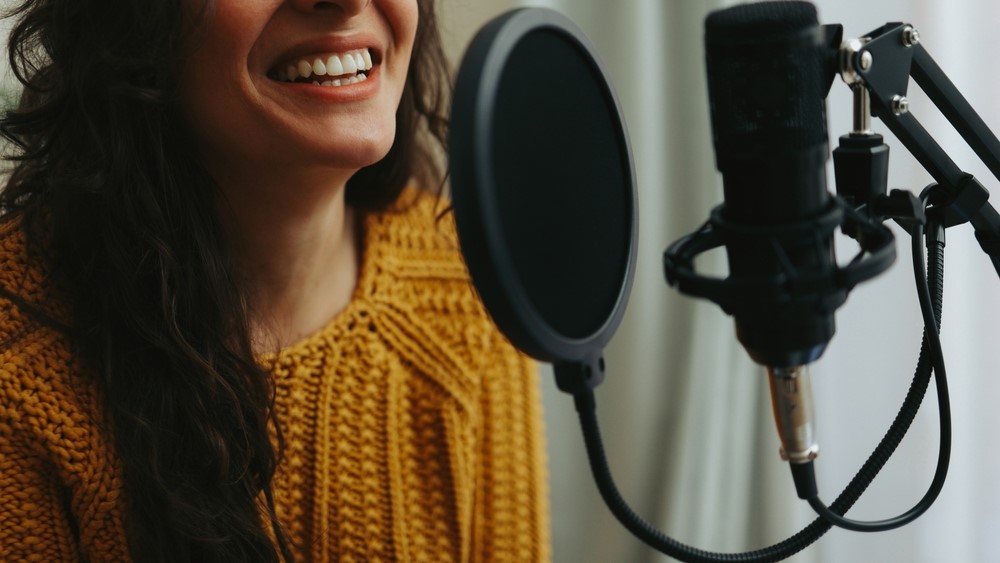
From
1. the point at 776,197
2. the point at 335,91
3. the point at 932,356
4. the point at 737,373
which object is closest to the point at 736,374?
the point at 737,373

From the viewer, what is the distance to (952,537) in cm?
151

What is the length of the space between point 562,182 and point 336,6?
53cm

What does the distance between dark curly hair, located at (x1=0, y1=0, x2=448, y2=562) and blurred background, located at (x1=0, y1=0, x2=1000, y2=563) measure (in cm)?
38

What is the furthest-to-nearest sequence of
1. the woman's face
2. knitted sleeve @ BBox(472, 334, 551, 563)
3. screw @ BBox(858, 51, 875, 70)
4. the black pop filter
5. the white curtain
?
the white curtain
knitted sleeve @ BBox(472, 334, 551, 563)
the woman's face
screw @ BBox(858, 51, 875, 70)
the black pop filter

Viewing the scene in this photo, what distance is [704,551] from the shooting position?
0.56 metres

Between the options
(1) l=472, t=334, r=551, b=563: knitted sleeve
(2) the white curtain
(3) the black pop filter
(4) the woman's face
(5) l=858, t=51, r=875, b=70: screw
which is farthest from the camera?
(2) the white curtain

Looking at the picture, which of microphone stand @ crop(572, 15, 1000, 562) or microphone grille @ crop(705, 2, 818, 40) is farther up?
microphone grille @ crop(705, 2, 818, 40)

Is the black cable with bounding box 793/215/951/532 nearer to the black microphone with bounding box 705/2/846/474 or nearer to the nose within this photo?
the black microphone with bounding box 705/2/846/474

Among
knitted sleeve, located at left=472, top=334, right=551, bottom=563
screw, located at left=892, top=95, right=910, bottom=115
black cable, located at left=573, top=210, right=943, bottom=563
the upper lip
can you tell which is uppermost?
screw, located at left=892, top=95, right=910, bottom=115

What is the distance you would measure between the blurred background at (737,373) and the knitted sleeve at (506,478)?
18.3 inches

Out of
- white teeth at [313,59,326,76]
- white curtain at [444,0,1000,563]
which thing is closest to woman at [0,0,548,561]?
white teeth at [313,59,326,76]

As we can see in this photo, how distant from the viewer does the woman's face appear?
0.96 m

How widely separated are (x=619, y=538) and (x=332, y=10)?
115 centimetres

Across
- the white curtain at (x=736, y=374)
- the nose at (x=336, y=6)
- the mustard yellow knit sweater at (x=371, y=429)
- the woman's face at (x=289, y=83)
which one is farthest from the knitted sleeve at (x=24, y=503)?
the white curtain at (x=736, y=374)
